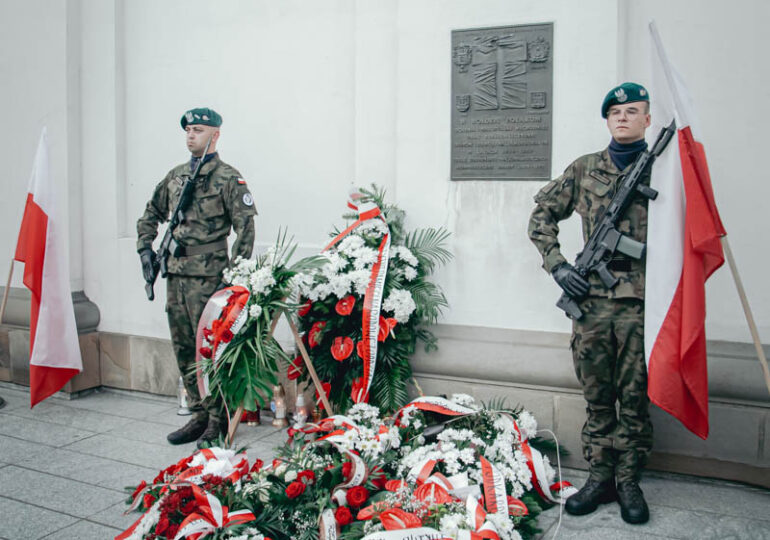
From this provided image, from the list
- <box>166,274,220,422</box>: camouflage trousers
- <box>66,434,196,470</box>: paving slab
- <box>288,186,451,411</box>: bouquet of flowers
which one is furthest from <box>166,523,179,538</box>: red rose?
<box>166,274,220,422</box>: camouflage trousers

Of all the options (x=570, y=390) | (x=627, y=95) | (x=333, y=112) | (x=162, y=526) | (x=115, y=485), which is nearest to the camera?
(x=162, y=526)

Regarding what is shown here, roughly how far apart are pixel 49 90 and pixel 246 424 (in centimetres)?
376

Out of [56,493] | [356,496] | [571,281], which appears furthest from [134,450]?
[571,281]

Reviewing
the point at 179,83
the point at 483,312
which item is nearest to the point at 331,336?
the point at 483,312

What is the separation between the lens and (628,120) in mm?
3730

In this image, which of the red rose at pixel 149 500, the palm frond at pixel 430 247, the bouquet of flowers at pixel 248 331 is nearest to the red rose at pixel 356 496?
the bouquet of flowers at pixel 248 331

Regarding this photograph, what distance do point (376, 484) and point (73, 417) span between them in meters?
3.17

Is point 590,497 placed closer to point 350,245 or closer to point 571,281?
point 571,281

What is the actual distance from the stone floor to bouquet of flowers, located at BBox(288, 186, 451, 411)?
0.79m

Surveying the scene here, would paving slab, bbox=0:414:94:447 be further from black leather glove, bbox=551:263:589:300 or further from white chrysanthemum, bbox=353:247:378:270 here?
black leather glove, bbox=551:263:589:300

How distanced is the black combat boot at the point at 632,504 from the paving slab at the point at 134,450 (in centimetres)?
278

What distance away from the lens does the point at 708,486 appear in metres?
4.19

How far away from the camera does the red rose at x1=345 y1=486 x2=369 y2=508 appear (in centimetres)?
342

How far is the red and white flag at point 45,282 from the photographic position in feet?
19.0
